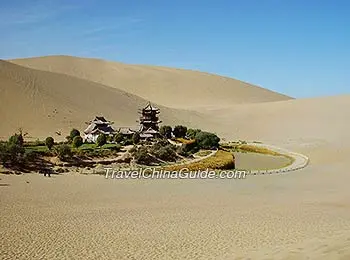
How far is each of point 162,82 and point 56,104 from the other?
203 ft

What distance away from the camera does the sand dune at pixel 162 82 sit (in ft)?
351

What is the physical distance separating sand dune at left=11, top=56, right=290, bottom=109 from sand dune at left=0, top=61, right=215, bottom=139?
30502 millimetres

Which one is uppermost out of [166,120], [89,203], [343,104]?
[343,104]

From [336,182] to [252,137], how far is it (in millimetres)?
31638

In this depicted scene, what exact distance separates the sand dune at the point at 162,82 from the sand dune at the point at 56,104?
30.5 meters

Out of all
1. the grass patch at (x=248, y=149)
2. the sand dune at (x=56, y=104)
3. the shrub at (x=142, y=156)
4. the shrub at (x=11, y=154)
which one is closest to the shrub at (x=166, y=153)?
the shrub at (x=142, y=156)

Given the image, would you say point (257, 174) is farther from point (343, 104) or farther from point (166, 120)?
point (343, 104)

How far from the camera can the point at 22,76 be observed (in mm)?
60844

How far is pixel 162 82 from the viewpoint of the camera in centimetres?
11619

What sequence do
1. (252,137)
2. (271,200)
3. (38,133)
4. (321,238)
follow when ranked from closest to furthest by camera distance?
(321,238) → (271,200) → (38,133) → (252,137)

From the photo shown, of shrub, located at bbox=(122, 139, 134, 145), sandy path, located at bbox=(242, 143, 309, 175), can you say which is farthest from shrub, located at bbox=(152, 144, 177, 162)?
sandy path, located at bbox=(242, 143, 309, 175)

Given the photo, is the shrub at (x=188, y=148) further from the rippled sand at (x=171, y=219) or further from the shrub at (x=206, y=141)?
the rippled sand at (x=171, y=219)

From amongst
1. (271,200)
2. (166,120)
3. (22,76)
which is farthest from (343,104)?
(271,200)

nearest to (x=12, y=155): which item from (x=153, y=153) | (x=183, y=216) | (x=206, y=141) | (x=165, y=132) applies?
(x=153, y=153)
